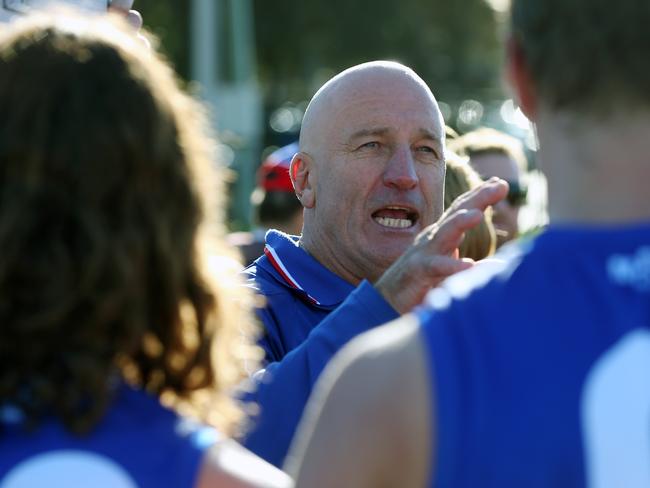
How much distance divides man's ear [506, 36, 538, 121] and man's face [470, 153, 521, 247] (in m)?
3.99

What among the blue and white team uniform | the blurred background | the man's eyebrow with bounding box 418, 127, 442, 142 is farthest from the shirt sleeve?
the blurred background

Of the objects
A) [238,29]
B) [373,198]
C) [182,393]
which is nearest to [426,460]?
[182,393]

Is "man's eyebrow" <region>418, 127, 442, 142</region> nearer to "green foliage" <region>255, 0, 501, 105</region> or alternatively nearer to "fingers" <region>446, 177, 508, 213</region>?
"fingers" <region>446, 177, 508, 213</region>

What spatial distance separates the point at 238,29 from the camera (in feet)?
98.6

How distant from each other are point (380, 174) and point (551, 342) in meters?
2.37

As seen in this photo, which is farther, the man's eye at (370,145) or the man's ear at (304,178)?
the man's ear at (304,178)

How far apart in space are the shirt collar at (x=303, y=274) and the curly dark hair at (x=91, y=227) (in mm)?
1715

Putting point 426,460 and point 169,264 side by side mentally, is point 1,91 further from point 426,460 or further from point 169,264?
point 426,460

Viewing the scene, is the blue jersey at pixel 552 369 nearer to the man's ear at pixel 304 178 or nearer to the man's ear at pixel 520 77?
the man's ear at pixel 520 77

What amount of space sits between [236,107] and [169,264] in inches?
1157

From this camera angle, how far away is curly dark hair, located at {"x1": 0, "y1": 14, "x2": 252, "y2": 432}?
1794 mm

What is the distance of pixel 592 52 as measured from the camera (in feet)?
5.57

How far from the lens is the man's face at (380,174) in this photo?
3939 millimetres

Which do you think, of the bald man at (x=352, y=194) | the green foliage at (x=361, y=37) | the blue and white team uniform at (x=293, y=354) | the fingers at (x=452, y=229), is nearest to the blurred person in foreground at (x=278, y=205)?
the bald man at (x=352, y=194)
